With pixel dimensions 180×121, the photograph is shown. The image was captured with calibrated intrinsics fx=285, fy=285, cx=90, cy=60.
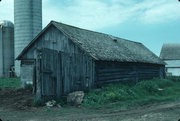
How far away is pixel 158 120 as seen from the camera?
340 inches

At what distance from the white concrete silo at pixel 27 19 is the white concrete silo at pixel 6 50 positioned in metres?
3.96

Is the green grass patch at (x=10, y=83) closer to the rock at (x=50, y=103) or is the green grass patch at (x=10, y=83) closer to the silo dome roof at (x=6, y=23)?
the rock at (x=50, y=103)

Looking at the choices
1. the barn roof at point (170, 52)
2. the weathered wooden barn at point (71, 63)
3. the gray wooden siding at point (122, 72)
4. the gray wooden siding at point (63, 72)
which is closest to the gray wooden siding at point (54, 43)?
the weathered wooden barn at point (71, 63)

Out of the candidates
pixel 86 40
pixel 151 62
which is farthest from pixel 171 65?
pixel 86 40

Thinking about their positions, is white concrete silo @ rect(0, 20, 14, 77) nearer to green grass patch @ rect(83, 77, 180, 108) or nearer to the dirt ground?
the dirt ground

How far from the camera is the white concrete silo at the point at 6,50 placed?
1551 inches

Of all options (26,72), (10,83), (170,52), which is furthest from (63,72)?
(170,52)

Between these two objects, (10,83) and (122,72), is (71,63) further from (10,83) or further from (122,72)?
(10,83)

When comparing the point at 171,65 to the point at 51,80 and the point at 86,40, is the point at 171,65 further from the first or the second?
the point at 51,80

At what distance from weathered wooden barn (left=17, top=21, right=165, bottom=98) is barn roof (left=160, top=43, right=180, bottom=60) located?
27.3 m

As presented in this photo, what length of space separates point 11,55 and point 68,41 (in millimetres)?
23743

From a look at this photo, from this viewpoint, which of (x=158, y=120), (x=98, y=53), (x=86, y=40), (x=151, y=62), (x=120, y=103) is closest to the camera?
(x=158, y=120)

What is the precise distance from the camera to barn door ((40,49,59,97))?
1399cm

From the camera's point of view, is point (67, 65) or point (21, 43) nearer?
point (67, 65)
